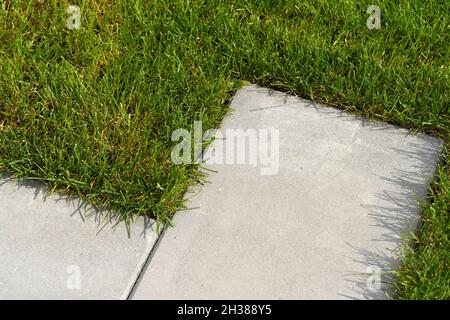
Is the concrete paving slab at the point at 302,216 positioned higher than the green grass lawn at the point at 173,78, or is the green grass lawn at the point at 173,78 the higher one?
the green grass lawn at the point at 173,78

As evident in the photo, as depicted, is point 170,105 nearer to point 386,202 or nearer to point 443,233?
point 386,202

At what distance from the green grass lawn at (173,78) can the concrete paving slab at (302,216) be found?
8 cm

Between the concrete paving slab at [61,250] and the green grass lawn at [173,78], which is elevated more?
the green grass lawn at [173,78]

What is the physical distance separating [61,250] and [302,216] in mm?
886

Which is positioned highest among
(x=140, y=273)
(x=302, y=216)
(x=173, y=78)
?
(x=173, y=78)

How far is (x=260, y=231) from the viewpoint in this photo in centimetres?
232

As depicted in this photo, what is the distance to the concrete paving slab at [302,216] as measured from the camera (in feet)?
7.20

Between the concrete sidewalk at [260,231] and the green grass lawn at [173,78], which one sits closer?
the concrete sidewalk at [260,231]

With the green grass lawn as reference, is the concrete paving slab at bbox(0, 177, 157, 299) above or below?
below

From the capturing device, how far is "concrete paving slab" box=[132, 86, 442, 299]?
2.19 metres

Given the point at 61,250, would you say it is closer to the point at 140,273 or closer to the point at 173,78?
the point at 140,273

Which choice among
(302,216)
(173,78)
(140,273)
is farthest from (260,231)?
(173,78)
